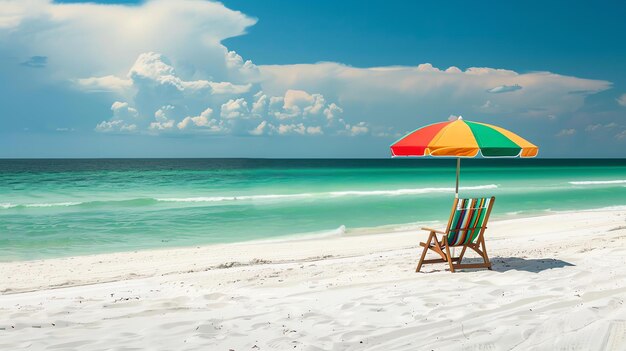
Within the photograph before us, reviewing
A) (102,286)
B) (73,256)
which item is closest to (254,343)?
(102,286)

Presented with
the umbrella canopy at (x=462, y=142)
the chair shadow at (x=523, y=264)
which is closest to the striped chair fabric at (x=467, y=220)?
the chair shadow at (x=523, y=264)

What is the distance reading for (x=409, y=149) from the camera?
264 inches

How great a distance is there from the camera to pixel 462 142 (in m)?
6.57

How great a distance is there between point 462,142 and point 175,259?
5.68 meters

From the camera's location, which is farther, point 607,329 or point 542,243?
point 542,243

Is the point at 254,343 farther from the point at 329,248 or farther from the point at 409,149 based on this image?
the point at 329,248

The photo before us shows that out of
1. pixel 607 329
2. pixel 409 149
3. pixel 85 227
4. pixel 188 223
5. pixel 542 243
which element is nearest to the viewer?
pixel 607 329

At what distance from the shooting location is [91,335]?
4348 millimetres

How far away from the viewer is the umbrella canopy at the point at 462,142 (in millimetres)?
6488

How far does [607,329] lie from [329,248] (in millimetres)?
6540

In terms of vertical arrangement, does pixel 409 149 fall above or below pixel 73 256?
above

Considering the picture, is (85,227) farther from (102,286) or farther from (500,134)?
(500,134)

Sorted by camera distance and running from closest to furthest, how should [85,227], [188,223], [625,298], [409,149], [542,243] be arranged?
1. [625,298]
2. [409,149]
3. [542,243]
4. [85,227]
5. [188,223]

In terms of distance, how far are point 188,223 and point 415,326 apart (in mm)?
12265
